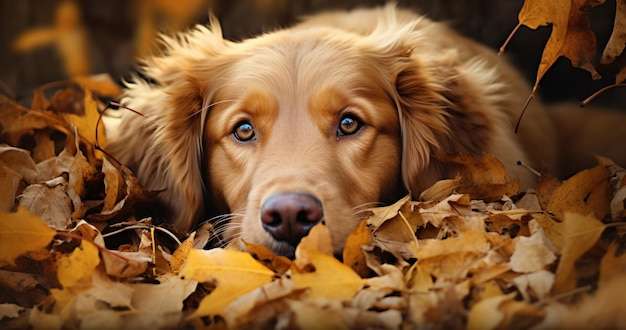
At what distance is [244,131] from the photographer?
3195 mm

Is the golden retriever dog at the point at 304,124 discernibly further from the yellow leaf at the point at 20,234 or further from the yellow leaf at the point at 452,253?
the yellow leaf at the point at 20,234

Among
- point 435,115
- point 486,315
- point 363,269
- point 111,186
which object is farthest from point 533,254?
point 111,186

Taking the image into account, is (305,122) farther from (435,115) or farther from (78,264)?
(78,264)

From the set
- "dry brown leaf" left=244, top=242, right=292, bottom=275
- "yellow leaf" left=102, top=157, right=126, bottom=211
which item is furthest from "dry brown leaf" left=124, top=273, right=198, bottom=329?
"yellow leaf" left=102, top=157, right=126, bottom=211

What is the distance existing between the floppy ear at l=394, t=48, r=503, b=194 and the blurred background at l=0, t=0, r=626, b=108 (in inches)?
72.9

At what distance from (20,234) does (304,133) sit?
Answer: 1.23 m

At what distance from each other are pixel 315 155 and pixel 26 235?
117 centimetres

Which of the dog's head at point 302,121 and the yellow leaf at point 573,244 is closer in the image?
the yellow leaf at point 573,244

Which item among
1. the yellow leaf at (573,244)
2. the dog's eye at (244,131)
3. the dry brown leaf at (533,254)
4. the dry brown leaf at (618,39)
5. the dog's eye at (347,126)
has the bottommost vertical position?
the dog's eye at (244,131)

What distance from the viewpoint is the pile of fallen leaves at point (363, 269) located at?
1.91 m

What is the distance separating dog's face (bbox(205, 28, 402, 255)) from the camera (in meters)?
2.81

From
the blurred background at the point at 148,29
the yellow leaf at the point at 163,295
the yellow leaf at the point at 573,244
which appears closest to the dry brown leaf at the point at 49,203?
the yellow leaf at the point at 163,295

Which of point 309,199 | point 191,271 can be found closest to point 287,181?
point 309,199

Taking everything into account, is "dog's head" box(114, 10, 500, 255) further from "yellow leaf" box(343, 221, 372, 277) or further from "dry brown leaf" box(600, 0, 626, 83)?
"dry brown leaf" box(600, 0, 626, 83)
